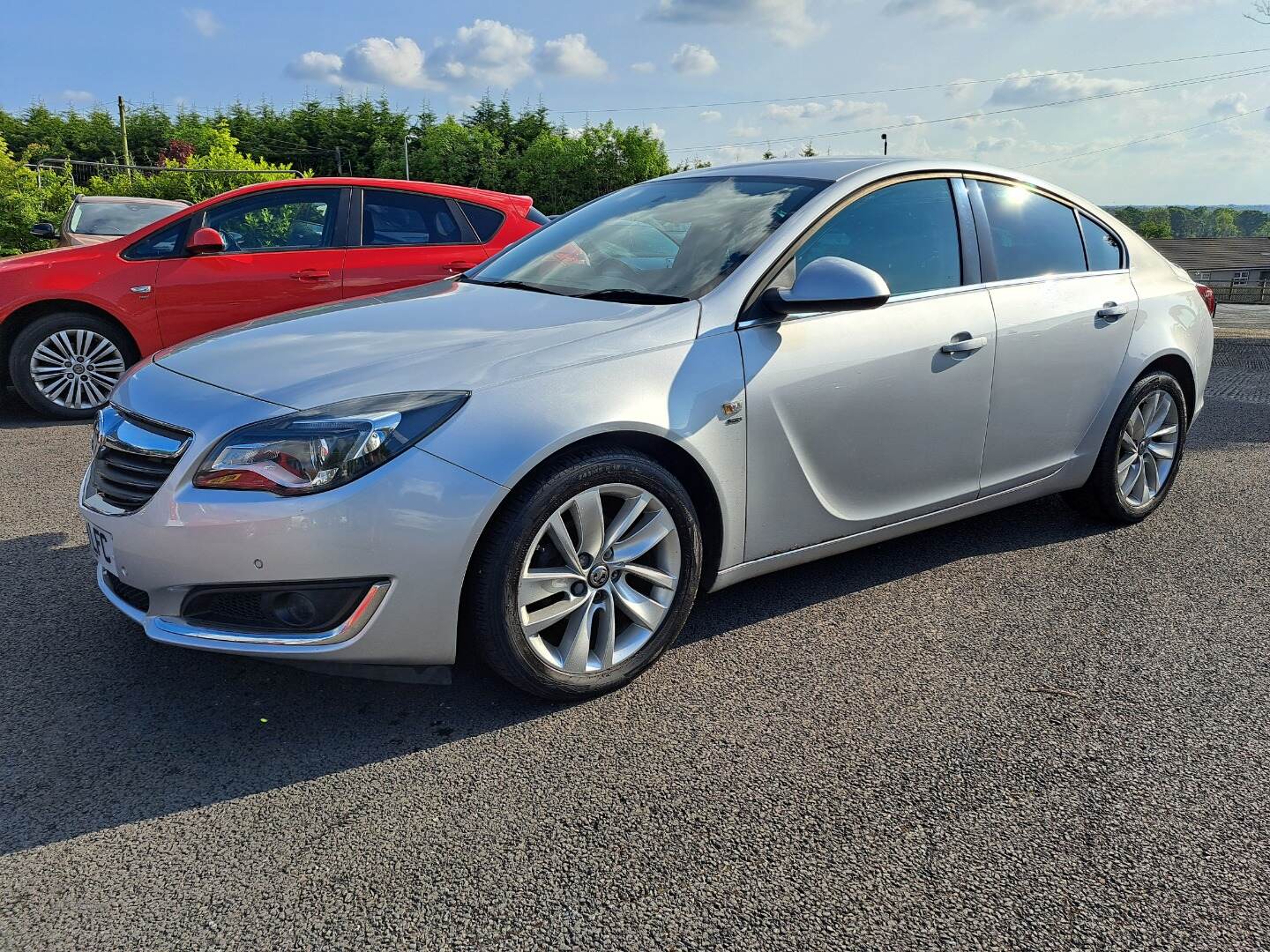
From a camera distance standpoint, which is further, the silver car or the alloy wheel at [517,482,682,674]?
the alloy wheel at [517,482,682,674]

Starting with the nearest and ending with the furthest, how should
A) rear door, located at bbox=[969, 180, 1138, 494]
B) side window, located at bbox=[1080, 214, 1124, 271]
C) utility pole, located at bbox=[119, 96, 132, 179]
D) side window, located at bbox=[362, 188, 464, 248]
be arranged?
rear door, located at bbox=[969, 180, 1138, 494] → side window, located at bbox=[1080, 214, 1124, 271] → side window, located at bbox=[362, 188, 464, 248] → utility pole, located at bbox=[119, 96, 132, 179]

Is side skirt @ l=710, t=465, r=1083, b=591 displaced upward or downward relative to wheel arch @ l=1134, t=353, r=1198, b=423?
downward

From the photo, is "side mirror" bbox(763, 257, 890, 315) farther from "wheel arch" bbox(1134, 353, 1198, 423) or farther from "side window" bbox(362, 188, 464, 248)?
"side window" bbox(362, 188, 464, 248)

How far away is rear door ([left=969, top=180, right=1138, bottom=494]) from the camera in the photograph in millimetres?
3896

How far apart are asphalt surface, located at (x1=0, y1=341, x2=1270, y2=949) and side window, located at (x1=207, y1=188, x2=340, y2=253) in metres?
3.92

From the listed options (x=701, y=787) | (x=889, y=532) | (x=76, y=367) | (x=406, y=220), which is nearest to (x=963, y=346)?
(x=889, y=532)

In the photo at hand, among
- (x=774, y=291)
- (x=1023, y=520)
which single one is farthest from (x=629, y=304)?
(x=1023, y=520)

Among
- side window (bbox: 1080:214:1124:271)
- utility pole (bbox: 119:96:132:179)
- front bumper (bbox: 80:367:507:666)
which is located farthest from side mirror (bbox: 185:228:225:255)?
utility pole (bbox: 119:96:132:179)

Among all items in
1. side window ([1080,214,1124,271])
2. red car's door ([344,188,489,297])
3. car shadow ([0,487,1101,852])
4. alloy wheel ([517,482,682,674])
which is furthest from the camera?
red car's door ([344,188,489,297])

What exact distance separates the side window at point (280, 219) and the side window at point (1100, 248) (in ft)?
16.8

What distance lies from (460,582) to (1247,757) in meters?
2.16

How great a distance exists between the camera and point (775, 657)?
10.9 feet

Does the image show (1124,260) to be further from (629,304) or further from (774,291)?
(629,304)

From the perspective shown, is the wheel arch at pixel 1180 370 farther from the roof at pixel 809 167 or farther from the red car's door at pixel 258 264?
the red car's door at pixel 258 264
